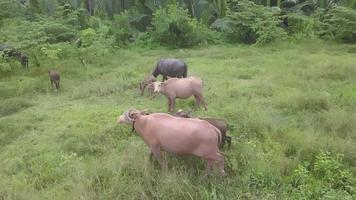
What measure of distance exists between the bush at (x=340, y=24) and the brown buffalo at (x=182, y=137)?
11.0 metres

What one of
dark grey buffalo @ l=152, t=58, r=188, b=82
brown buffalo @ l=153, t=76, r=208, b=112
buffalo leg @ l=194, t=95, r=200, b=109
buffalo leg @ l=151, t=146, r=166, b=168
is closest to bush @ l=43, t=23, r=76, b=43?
dark grey buffalo @ l=152, t=58, r=188, b=82

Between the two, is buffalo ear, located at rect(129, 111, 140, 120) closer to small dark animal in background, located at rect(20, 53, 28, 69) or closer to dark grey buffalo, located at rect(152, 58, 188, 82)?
dark grey buffalo, located at rect(152, 58, 188, 82)

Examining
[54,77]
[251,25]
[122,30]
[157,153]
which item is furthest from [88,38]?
[157,153]

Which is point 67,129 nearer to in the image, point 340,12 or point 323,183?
point 323,183

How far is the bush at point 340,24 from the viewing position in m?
15.2

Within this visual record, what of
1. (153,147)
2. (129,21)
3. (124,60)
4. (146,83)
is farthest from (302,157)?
(129,21)

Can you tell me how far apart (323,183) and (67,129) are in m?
4.31

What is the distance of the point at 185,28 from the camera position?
53.4 feet

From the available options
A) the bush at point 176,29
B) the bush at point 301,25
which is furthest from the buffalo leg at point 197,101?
the bush at point 301,25

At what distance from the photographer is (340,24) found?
51.6 feet

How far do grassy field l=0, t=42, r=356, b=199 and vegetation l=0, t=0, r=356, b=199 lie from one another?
0.02 meters

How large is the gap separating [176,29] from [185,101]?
7628mm

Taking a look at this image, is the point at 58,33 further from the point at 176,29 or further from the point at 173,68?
the point at 173,68

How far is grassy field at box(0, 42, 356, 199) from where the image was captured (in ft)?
17.6
